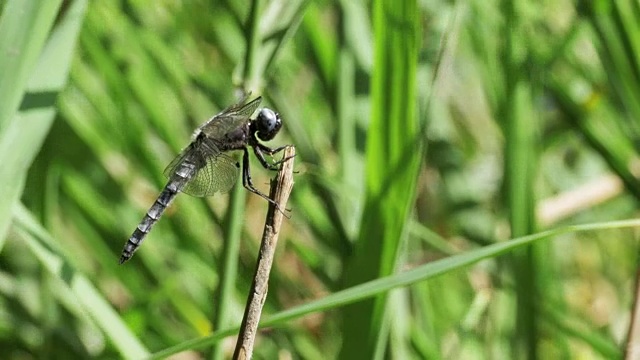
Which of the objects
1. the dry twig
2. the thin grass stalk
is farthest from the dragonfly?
the dry twig

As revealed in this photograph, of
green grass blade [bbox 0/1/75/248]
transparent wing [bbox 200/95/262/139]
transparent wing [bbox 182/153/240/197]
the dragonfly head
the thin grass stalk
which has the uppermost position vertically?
green grass blade [bbox 0/1/75/248]

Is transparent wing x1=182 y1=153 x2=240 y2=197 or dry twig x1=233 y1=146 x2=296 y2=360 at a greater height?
dry twig x1=233 y1=146 x2=296 y2=360

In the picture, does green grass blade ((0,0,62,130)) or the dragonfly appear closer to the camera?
green grass blade ((0,0,62,130))

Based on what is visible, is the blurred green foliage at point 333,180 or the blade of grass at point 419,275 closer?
the blade of grass at point 419,275

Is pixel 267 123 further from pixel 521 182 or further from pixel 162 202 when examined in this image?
pixel 521 182

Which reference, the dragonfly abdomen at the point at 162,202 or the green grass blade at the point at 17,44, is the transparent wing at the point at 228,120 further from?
the green grass blade at the point at 17,44

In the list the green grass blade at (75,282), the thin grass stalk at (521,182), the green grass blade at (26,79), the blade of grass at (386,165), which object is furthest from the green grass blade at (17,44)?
the thin grass stalk at (521,182)

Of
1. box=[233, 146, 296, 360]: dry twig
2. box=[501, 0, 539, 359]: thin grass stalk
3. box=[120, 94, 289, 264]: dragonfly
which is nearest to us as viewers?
box=[233, 146, 296, 360]: dry twig

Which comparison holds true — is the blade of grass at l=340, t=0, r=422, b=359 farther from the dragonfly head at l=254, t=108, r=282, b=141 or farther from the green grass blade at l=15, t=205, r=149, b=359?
the dragonfly head at l=254, t=108, r=282, b=141
